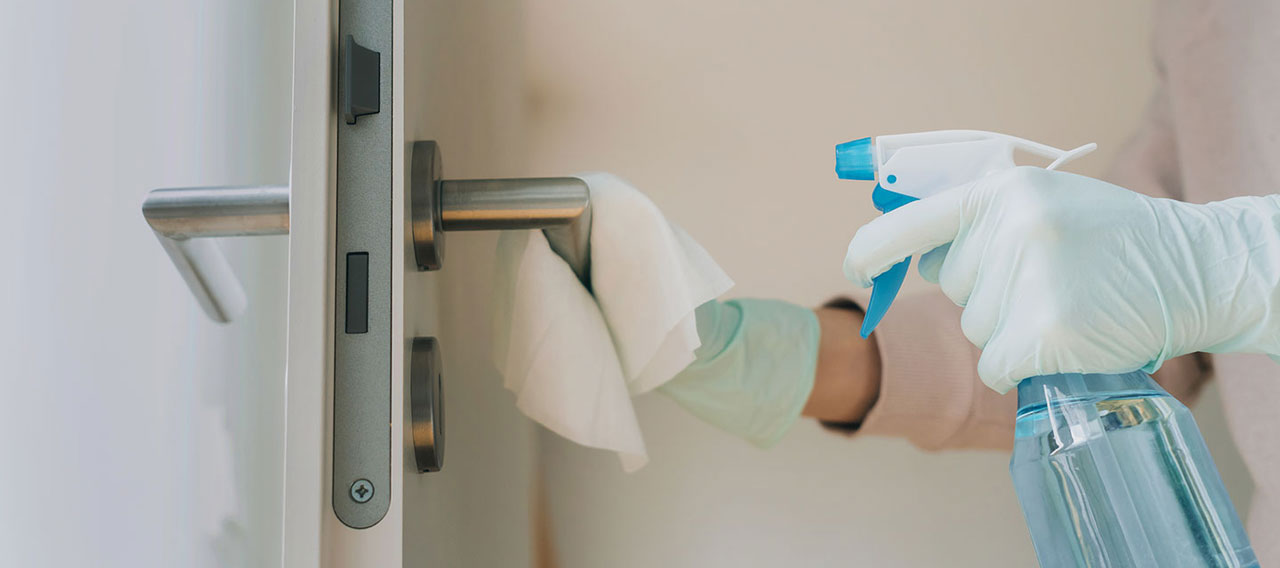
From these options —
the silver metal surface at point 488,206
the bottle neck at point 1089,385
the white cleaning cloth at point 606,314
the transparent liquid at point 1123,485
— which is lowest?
the transparent liquid at point 1123,485

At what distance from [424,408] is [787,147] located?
2.04 feet

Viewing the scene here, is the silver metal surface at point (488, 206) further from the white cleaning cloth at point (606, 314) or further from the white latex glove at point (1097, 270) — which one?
the white latex glove at point (1097, 270)

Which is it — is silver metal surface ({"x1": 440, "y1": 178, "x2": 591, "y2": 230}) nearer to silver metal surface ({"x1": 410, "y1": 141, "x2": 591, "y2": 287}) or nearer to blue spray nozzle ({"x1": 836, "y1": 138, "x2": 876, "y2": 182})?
silver metal surface ({"x1": 410, "y1": 141, "x2": 591, "y2": 287})

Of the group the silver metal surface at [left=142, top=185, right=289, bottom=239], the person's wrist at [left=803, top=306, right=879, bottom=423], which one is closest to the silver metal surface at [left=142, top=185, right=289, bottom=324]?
the silver metal surface at [left=142, top=185, right=289, bottom=239]

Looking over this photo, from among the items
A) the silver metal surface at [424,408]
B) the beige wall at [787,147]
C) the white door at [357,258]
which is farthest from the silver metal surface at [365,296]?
the beige wall at [787,147]

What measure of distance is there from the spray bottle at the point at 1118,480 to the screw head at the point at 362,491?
38 cm

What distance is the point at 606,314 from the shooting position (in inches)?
28.6

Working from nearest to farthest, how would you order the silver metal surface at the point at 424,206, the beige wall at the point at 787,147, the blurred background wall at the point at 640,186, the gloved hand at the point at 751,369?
the blurred background wall at the point at 640,186 < the silver metal surface at the point at 424,206 < the gloved hand at the point at 751,369 < the beige wall at the point at 787,147

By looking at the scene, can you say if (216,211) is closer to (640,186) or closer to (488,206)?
(488,206)

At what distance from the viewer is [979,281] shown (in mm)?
541

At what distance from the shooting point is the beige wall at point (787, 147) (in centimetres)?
98

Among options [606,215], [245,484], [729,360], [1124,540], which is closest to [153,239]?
[245,484]

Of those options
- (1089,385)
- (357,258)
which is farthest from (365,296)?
(1089,385)

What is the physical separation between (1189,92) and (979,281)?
771 millimetres
